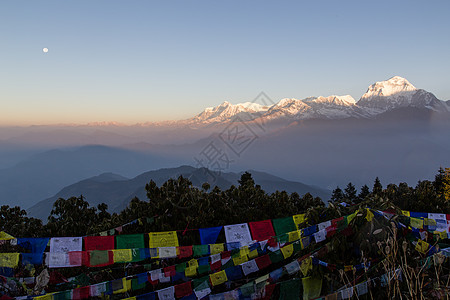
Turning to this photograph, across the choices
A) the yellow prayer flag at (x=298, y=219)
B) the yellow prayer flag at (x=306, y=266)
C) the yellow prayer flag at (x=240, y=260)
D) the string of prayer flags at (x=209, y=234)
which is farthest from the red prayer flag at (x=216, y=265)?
the yellow prayer flag at (x=298, y=219)

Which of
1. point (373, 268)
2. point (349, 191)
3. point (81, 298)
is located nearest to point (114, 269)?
point (81, 298)

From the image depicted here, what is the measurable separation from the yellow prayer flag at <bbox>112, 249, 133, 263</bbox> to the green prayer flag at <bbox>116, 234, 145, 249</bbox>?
0.42 meters

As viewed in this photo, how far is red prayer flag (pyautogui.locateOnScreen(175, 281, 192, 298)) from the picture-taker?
8.18 m

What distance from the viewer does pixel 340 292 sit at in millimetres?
6707

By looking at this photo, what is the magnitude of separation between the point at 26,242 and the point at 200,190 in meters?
7.38

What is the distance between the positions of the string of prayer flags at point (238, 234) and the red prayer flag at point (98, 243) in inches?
169

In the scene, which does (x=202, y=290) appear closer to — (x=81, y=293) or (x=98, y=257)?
(x=81, y=293)

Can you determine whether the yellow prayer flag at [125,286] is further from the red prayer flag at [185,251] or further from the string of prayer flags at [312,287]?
the string of prayer flags at [312,287]

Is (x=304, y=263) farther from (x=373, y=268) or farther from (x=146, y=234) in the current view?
(x=146, y=234)

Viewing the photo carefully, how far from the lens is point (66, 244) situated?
10.3 meters

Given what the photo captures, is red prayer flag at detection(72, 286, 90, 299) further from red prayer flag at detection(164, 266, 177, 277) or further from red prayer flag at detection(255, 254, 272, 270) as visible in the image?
red prayer flag at detection(255, 254, 272, 270)

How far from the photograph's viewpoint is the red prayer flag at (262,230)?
11977 millimetres

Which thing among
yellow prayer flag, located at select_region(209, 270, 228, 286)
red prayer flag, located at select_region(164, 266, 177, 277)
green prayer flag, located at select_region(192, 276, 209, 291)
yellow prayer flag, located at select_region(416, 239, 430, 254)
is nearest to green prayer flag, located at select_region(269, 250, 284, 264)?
yellow prayer flag, located at select_region(209, 270, 228, 286)

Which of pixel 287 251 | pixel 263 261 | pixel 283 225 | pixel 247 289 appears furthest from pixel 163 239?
pixel 283 225
